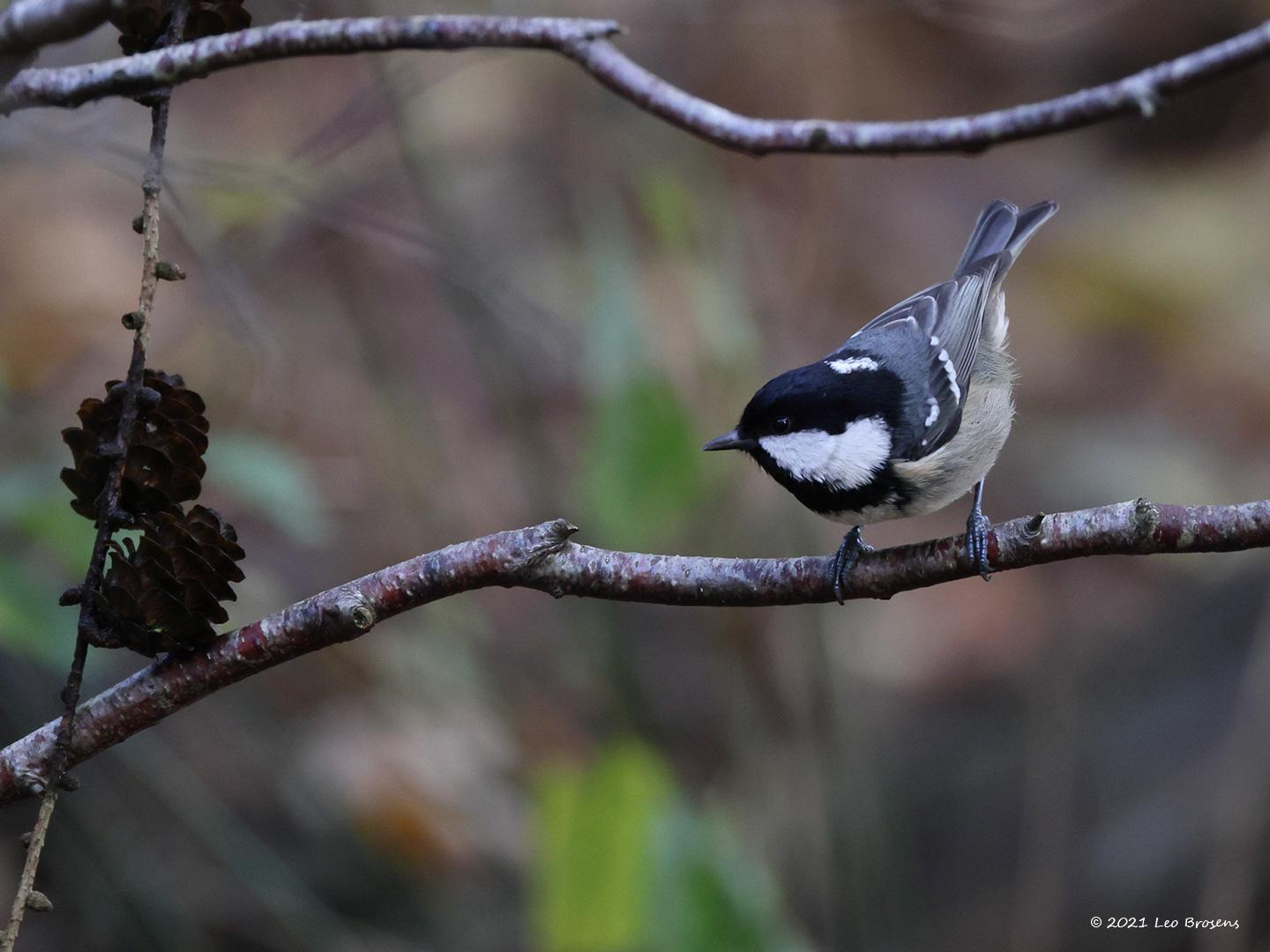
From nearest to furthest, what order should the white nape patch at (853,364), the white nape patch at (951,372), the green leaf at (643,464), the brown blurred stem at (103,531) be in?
the brown blurred stem at (103,531) < the white nape patch at (853,364) < the white nape patch at (951,372) < the green leaf at (643,464)

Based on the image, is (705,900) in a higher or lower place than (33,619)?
lower

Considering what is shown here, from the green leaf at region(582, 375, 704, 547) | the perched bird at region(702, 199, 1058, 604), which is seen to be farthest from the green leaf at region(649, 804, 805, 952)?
Answer: the perched bird at region(702, 199, 1058, 604)

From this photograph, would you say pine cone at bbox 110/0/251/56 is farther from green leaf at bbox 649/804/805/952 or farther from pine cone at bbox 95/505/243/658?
green leaf at bbox 649/804/805/952

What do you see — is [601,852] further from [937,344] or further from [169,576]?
[169,576]

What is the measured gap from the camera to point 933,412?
86.9 inches

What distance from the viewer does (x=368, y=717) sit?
4.03 m

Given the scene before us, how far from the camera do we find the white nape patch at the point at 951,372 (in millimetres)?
2311

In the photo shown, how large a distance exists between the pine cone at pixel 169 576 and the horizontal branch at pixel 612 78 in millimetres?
499

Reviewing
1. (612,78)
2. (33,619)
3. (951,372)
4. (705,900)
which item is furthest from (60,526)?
(951,372)

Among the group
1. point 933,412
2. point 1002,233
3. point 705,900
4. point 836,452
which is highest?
point 1002,233

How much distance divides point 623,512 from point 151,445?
1655mm

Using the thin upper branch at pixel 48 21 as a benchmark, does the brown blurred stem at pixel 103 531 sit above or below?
below

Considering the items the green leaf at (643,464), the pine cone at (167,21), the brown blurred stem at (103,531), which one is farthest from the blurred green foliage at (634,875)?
the pine cone at (167,21)

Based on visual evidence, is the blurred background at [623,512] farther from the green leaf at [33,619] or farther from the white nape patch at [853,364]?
the white nape patch at [853,364]
